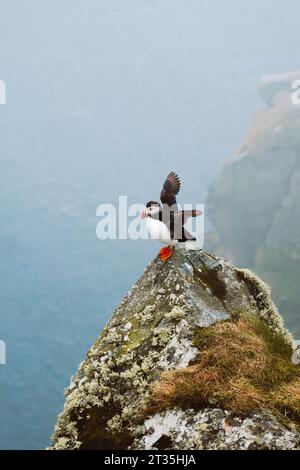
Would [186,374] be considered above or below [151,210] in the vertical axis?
below

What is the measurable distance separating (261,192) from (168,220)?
157 meters

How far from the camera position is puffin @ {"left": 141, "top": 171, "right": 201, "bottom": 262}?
24.9 feet

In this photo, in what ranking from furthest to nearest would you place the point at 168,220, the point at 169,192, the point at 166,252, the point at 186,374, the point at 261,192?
the point at 261,192 → the point at 169,192 → the point at 168,220 → the point at 166,252 → the point at 186,374

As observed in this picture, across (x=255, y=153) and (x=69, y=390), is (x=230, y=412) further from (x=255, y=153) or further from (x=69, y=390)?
(x=255, y=153)

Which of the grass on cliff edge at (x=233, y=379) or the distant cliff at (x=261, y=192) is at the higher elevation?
the distant cliff at (x=261, y=192)

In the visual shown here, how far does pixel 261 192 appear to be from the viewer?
160750mm

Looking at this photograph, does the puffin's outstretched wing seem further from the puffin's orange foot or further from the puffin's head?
the puffin's orange foot

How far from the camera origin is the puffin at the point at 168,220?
760 centimetres

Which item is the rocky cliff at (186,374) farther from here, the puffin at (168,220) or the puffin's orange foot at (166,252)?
the puffin at (168,220)

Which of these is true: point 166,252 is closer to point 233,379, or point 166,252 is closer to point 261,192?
point 233,379

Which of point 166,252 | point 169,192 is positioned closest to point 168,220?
point 166,252

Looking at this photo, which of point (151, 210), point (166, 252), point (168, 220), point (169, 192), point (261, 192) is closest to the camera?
point (166, 252)

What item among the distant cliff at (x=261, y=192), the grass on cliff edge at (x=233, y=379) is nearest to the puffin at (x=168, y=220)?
the grass on cliff edge at (x=233, y=379)

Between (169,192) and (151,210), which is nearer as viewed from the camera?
(151,210)
